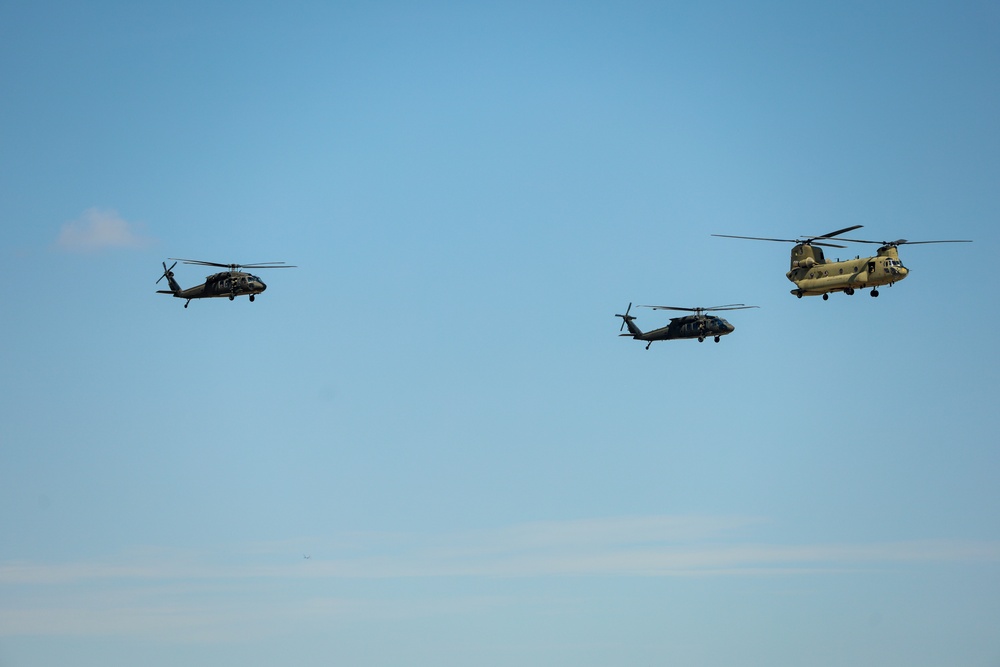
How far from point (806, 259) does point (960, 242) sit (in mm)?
25380

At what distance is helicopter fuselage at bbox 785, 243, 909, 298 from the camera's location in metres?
177

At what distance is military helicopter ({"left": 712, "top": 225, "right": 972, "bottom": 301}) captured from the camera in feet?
579

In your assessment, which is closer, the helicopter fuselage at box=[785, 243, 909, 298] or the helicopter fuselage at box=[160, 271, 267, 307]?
the helicopter fuselage at box=[785, 243, 909, 298]

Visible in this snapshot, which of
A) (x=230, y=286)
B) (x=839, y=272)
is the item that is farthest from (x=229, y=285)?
(x=839, y=272)

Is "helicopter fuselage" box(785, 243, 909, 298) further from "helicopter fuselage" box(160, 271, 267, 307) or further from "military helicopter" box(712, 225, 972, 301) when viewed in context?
"helicopter fuselage" box(160, 271, 267, 307)

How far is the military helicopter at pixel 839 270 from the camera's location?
176 metres

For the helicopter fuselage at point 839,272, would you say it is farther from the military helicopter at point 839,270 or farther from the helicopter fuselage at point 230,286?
the helicopter fuselage at point 230,286

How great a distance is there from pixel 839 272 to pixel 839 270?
25 cm

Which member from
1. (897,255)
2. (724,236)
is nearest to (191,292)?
(724,236)

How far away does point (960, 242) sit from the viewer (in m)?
166

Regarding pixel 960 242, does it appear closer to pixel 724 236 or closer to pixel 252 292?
pixel 724 236

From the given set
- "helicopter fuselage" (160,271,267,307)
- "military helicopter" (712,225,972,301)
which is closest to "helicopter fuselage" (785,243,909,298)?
"military helicopter" (712,225,972,301)

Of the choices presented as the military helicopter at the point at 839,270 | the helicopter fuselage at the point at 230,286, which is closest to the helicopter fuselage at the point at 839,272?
the military helicopter at the point at 839,270

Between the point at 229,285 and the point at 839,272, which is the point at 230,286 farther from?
the point at 839,272
